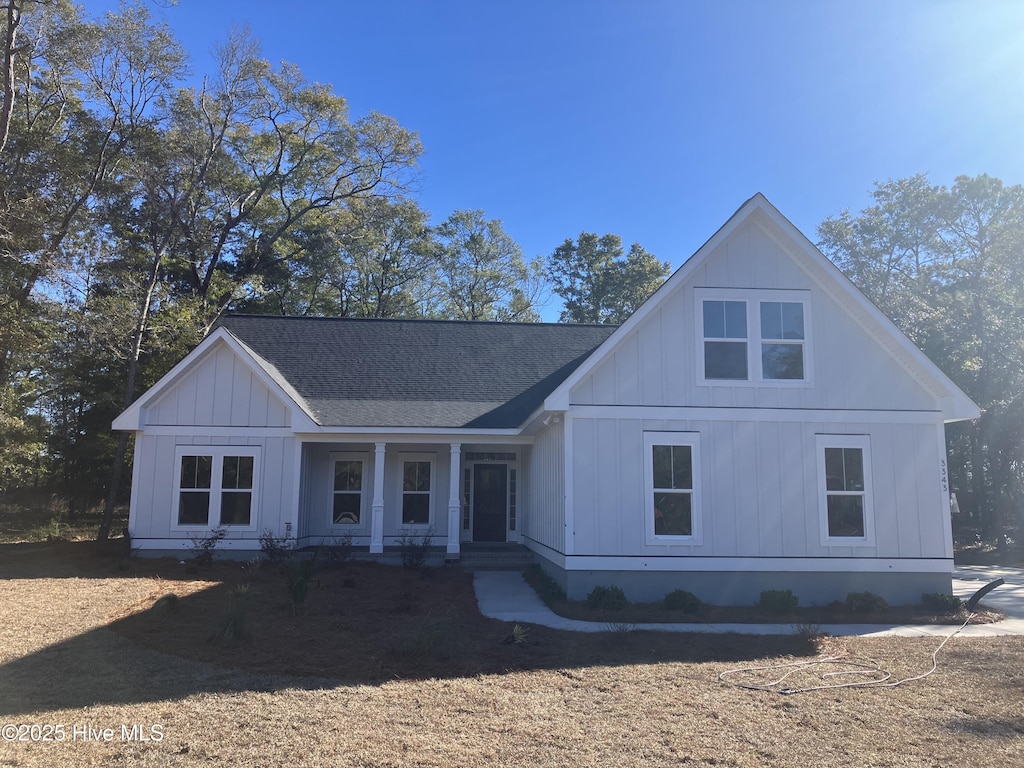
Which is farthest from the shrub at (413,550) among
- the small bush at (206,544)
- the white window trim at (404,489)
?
the small bush at (206,544)

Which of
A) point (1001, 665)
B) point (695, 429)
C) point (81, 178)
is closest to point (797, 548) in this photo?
point (695, 429)

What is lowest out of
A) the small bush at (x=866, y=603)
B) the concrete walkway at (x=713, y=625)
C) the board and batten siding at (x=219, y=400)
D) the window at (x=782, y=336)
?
the concrete walkway at (x=713, y=625)

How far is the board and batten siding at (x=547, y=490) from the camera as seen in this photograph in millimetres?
12352

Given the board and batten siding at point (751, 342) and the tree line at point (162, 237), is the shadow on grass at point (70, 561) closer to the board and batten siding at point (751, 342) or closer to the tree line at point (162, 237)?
the tree line at point (162, 237)

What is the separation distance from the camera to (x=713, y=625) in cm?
1001

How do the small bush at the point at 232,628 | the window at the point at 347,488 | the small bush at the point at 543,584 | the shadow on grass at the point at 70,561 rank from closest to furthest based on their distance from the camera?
the small bush at the point at 232,628, the small bush at the point at 543,584, the shadow on grass at the point at 70,561, the window at the point at 347,488

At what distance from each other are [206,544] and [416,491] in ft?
15.2

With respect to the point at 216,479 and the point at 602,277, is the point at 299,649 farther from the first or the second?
the point at 602,277

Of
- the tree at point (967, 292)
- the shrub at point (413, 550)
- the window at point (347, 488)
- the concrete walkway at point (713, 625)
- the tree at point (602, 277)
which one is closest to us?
the concrete walkway at point (713, 625)

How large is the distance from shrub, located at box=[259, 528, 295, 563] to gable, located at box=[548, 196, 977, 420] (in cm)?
667

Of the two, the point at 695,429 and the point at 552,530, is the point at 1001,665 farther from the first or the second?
the point at 552,530

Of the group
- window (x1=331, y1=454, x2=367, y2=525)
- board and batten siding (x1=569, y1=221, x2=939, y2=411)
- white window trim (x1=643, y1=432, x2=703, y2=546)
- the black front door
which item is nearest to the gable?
board and batten siding (x1=569, y1=221, x2=939, y2=411)

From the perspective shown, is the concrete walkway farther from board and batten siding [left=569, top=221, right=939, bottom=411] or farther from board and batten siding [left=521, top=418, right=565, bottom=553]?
board and batten siding [left=569, top=221, right=939, bottom=411]

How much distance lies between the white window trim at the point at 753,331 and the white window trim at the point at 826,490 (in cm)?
106
